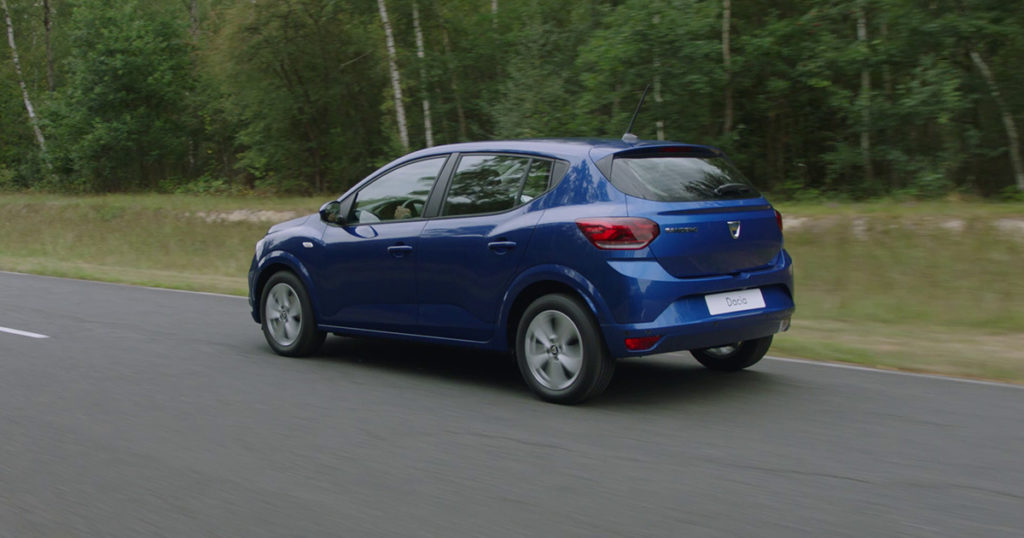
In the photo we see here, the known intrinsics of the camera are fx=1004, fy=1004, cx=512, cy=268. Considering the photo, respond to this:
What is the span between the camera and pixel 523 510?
4.31 meters

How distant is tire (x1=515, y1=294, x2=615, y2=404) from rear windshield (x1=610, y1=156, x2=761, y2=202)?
0.82m

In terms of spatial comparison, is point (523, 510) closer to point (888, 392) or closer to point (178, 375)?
point (888, 392)

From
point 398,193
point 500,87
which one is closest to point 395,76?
point 500,87

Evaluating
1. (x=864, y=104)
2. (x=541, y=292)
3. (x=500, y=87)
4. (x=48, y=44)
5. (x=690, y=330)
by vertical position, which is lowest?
(x=690, y=330)

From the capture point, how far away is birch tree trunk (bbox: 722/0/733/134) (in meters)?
24.3

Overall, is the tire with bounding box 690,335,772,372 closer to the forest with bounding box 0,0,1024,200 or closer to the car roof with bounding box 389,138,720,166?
the car roof with bounding box 389,138,720,166

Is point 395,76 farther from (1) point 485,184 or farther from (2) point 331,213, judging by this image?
(1) point 485,184

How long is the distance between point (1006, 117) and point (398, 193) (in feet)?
57.9

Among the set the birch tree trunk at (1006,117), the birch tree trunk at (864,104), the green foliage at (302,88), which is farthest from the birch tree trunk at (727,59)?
the green foliage at (302,88)

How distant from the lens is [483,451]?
529 centimetres

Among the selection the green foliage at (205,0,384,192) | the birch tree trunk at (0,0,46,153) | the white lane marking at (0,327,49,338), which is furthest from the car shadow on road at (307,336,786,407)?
the birch tree trunk at (0,0,46,153)

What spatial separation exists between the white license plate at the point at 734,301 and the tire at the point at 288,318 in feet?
11.3

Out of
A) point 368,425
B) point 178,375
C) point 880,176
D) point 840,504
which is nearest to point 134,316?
point 178,375

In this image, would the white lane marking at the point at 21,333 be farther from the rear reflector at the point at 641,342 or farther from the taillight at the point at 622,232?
the rear reflector at the point at 641,342
